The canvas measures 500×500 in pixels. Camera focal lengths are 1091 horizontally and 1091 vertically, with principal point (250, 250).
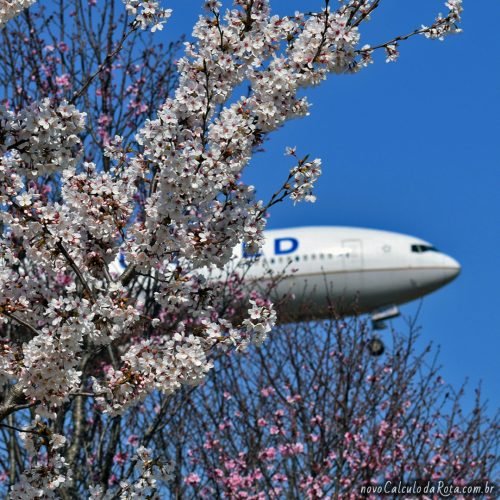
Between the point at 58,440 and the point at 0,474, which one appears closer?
the point at 58,440

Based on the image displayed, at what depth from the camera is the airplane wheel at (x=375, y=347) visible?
52.2 feet

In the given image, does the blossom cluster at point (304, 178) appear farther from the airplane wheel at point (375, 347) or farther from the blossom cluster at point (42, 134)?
the airplane wheel at point (375, 347)

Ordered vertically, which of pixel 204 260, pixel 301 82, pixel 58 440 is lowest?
pixel 58 440

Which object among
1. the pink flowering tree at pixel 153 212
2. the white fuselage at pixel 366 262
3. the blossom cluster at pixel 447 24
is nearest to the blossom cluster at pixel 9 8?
the pink flowering tree at pixel 153 212

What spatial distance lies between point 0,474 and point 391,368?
5616 mm

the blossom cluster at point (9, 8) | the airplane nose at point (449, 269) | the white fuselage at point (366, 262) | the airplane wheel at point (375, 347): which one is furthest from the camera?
the airplane nose at point (449, 269)

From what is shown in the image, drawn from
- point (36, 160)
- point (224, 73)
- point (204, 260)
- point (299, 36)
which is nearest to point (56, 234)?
point (36, 160)

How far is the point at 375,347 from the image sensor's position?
16891 mm

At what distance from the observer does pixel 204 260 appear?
635cm

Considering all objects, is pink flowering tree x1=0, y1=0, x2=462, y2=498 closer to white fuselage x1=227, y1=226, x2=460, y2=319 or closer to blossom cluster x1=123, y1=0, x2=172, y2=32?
blossom cluster x1=123, y1=0, x2=172, y2=32

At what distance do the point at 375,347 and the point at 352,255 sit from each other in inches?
1274

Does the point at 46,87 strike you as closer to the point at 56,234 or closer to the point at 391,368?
the point at 391,368

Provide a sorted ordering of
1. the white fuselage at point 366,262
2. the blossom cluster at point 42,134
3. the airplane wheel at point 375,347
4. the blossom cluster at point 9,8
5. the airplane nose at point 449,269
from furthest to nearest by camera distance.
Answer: the airplane nose at point 449,269
the white fuselage at point 366,262
the airplane wheel at point 375,347
the blossom cluster at point 9,8
the blossom cluster at point 42,134

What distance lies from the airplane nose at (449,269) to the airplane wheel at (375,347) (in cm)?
3300
